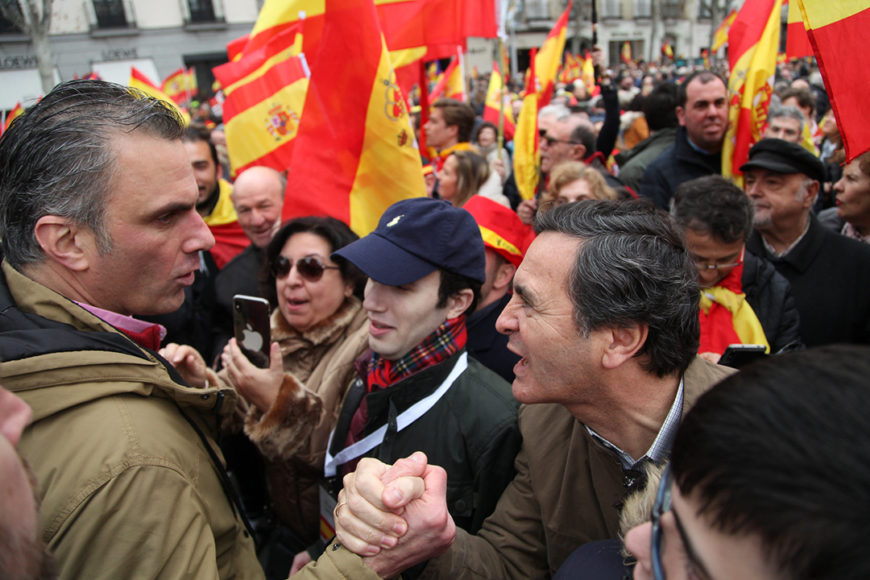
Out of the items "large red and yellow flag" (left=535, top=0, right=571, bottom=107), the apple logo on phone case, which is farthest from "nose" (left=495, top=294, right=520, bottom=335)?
"large red and yellow flag" (left=535, top=0, right=571, bottom=107)

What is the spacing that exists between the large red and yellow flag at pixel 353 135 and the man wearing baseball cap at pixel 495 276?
49 cm

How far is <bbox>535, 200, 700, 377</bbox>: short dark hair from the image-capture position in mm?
1544

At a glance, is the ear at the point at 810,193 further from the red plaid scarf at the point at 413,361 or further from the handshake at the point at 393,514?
the handshake at the point at 393,514

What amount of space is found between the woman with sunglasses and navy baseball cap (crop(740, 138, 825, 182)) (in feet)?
7.51

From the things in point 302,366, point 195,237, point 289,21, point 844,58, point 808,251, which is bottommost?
point 302,366

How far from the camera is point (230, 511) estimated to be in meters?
1.48

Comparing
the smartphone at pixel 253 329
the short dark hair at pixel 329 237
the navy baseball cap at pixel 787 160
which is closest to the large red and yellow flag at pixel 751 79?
the navy baseball cap at pixel 787 160

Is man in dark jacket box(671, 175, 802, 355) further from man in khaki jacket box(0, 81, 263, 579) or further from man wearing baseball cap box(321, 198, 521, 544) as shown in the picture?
man in khaki jacket box(0, 81, 263, 579)

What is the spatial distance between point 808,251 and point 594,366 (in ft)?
6.88

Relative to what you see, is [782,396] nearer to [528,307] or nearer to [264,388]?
[528,307]

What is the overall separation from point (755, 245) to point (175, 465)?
10.5 ft

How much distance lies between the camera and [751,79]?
13.2ft

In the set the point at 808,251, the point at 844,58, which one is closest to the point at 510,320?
the point at 844,58

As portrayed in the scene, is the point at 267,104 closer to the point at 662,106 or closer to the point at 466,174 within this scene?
the point at 466,174
